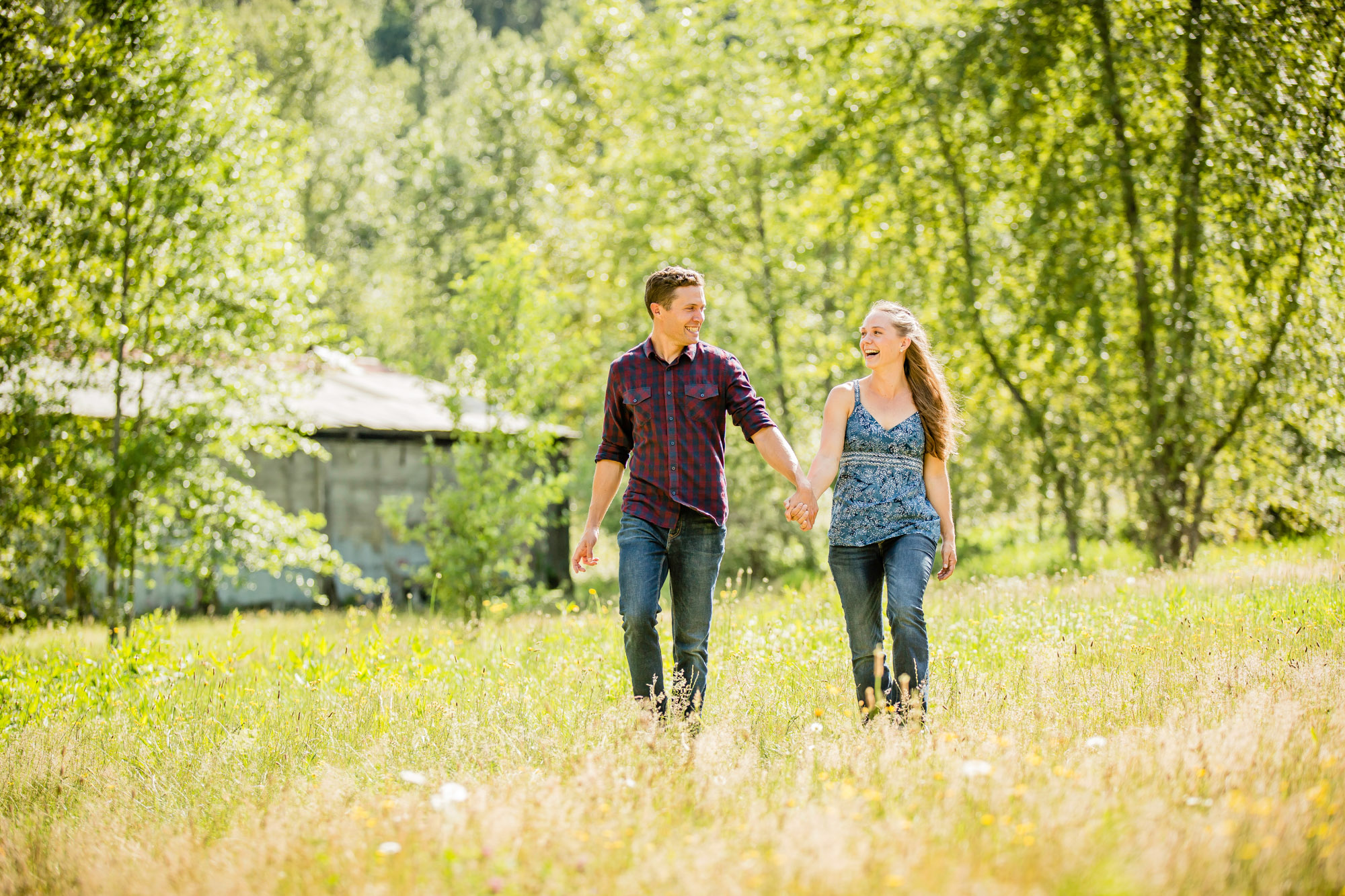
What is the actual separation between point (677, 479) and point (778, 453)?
19.3 inches

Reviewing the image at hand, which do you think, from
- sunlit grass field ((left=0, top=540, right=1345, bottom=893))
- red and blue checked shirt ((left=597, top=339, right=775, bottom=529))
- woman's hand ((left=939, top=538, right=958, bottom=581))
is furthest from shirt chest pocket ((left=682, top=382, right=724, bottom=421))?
sunlit grass field ((left=0, top=540, right=1345, bottom=893))

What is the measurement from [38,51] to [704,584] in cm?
830

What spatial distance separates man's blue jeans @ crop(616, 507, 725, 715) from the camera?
4246 millimetres

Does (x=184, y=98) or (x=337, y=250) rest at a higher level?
(x=337, y=250)

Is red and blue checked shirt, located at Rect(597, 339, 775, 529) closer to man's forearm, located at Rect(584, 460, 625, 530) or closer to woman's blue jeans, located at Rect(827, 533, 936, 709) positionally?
man's forearm, located at Rect(584, 460, 625, 530)

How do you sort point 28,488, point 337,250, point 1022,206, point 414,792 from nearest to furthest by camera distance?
point 414,792 < point 28,488 < point 1022,206 < point 337,250

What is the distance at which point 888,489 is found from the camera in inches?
169

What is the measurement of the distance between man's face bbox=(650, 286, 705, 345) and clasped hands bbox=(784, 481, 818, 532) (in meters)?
0.84

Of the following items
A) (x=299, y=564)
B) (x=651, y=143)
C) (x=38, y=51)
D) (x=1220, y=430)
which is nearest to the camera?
(x=38, y=51)

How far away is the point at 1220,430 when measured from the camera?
10.1 meters

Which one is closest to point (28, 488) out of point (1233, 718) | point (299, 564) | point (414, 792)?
point (299, 564)

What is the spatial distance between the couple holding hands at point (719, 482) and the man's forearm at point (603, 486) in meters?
0.01

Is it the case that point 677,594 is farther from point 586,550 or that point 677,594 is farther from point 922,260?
point 922,260

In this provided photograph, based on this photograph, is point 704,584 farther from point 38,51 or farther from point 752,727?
point 38,51
